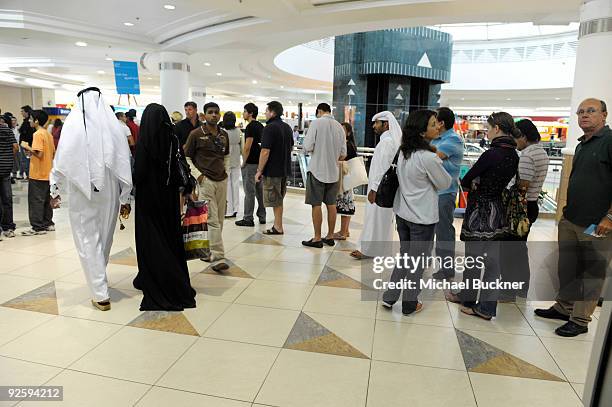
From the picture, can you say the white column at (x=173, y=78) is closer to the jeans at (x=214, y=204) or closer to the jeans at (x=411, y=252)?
the jeans at (x=214, y=204)

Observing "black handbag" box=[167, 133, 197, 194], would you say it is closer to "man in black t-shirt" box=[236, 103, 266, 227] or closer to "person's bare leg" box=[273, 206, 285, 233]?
"person's bare leg" box=[273, 206, 285, 233]

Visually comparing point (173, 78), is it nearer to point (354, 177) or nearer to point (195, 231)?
point (354, 177)

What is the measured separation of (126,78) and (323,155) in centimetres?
702

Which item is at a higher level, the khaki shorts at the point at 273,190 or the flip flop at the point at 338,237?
the khaki shorts at the point at 273,190

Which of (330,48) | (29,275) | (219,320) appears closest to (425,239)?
(219,320)

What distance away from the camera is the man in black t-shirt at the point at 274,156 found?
16.7 feet

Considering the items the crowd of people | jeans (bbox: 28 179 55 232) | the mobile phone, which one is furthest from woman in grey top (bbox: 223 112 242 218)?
the mobile phone

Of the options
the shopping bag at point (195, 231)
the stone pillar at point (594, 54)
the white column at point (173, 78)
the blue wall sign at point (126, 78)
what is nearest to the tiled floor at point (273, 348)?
the shopping bag at point (195, 231)

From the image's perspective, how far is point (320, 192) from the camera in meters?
4.84

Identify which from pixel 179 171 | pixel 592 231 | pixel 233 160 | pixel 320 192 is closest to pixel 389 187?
pixel 592 231

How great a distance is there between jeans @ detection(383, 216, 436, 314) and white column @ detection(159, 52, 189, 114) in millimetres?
8636

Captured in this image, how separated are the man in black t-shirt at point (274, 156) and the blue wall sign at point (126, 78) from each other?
5.87m

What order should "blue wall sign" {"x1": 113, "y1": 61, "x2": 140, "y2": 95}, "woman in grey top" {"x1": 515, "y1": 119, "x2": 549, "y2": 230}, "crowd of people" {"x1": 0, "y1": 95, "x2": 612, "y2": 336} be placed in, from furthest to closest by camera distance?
"blue wall sign" {"x1": 113, "y1": 61, "x2": 140, "y2": 95} → "woman in grey top" {"x1": 515, "y1": 119, "x2": 549, "y2": 230} → "crowd of people" {"x1": 0, "y1": 95, "x2": 612, "y2": 336}

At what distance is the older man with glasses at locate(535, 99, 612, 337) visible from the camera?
9.18 ft
